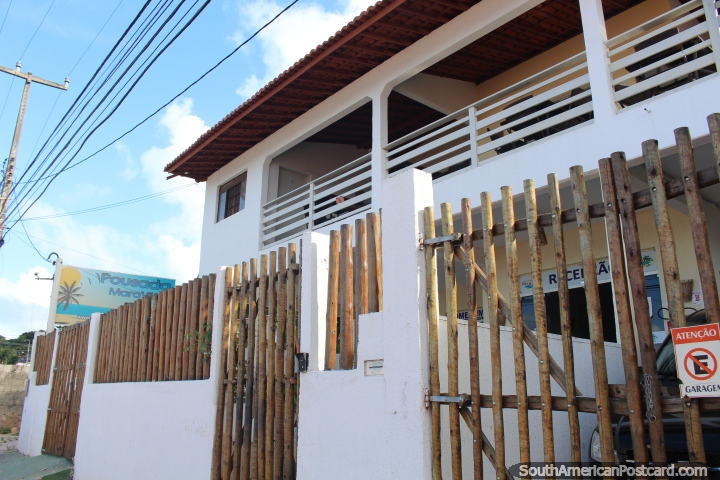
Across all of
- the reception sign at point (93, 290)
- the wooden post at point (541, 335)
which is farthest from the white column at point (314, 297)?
the reception sign at point (93, 290)

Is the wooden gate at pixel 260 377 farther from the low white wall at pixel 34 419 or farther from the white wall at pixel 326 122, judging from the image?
the low white wall at pixel 34 419

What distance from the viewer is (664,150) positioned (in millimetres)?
5922

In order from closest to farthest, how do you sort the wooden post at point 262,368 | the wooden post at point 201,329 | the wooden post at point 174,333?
1. the wooden post at point 262,368
2. the wooden post at point 201,329
3. the wooden post at point 174,333

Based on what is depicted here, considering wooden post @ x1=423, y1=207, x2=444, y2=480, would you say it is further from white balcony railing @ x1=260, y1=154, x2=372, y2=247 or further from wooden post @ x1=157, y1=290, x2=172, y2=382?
white balcony railing @ x1=260, y1=154, x2=372, y2=247

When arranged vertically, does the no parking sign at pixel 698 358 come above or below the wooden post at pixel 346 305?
below

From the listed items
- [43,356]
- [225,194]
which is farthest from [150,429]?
[43,356]

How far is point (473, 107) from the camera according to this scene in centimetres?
834

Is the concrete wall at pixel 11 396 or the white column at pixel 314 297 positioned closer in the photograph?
the white column at pixel 314 297

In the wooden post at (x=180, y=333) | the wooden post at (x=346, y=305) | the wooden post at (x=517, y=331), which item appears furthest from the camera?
the wooden post at (x=180, y=333)

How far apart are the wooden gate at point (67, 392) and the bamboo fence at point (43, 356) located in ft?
3.35

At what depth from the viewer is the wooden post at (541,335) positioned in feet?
10.3

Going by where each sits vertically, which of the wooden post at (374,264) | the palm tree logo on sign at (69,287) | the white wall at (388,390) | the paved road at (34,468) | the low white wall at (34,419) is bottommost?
the paved road at (34,468)

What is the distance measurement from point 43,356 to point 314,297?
41.5ft

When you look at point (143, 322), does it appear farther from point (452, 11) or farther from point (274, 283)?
point (452, 11)
